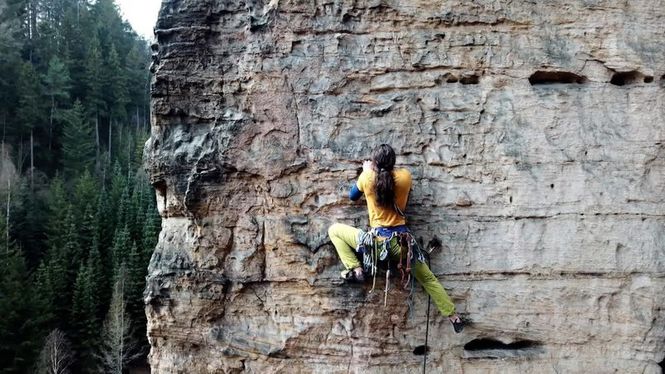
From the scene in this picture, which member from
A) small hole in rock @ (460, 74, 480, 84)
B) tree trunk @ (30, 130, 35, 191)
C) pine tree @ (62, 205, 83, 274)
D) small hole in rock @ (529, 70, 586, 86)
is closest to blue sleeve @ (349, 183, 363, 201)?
small hole in rock @ (460, 74, 480, 84)

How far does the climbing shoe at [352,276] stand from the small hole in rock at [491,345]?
4.06 ft

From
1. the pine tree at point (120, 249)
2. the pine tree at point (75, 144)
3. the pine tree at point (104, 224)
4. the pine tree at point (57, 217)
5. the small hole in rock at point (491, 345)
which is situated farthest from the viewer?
the pine tree at point (75, 144)

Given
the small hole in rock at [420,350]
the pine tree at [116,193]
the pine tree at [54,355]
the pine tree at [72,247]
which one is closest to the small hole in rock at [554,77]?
the small hole in rock at [420,350]

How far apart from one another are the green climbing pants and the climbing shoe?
0.18 feet

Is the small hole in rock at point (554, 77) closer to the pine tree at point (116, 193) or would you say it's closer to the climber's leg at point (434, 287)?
the climber's leg at point (434, 287)

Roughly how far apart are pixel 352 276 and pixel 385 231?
0.52m

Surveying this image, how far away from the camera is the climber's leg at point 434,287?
4746 millimetres

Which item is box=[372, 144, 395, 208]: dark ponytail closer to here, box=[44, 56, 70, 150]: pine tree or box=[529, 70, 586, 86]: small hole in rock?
box=[529, 70, 586, 86]: small hole in rock

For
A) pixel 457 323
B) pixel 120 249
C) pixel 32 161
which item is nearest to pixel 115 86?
pixel 32 161

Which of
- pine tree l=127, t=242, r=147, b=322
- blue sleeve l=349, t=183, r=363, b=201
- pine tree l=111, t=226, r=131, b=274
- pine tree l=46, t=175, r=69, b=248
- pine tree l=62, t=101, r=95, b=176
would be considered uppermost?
pine tree l=62, t=101, r=95, b=176

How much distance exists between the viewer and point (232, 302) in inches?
208

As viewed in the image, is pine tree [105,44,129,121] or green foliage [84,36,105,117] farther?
pine tree [105,44,129,121]

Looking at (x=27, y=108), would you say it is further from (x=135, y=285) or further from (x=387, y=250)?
(x=387, y=250)

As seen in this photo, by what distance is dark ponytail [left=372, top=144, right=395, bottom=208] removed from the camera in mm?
4508
